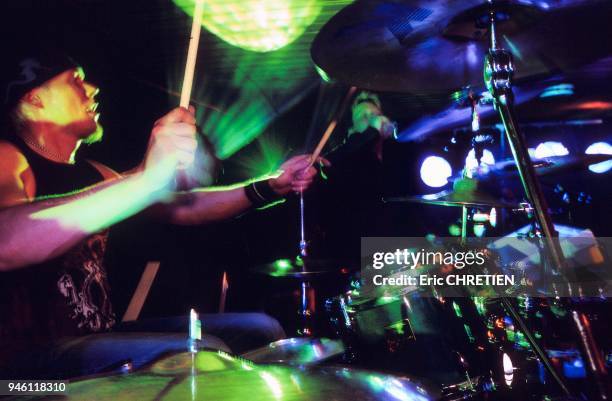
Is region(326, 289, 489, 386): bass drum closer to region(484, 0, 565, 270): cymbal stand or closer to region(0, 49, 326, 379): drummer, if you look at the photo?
region(0, 49, 326, 379): drummer

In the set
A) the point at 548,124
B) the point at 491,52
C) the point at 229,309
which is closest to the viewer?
the point at 491,52

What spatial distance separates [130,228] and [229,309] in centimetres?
111

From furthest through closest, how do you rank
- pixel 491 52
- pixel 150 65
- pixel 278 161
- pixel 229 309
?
pixel 278 161 < pixel 150 65 < pixel 229 309 < pixel 491 52

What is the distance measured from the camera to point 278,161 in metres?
3.91

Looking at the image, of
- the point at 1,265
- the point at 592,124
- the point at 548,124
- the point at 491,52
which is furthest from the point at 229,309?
the point at 592,124

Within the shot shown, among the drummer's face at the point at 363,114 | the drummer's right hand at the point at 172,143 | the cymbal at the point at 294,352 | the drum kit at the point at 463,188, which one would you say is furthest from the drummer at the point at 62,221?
the drummer's face at the point at 363,114

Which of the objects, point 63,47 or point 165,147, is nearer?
point 165,147

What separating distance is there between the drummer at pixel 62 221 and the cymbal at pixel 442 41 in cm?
48

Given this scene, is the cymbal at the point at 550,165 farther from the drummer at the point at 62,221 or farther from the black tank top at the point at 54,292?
the black tank top at the point at 54,292

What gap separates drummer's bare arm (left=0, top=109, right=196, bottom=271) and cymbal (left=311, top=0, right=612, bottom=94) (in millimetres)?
578

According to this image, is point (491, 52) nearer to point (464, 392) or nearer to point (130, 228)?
point (464, 392)

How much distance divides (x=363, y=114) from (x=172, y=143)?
92.3 inches

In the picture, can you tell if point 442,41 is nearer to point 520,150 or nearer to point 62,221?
point 520,150

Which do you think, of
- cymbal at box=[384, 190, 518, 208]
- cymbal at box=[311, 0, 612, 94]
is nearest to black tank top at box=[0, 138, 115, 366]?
cymbal at box=[311, 0, 612, 94]
